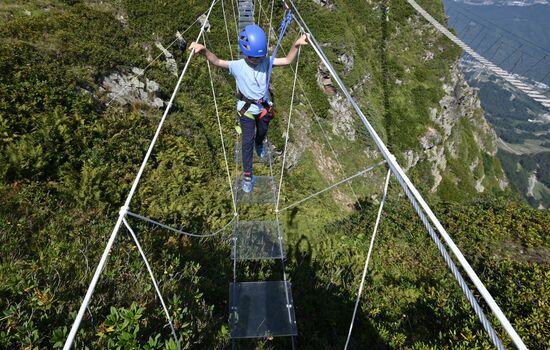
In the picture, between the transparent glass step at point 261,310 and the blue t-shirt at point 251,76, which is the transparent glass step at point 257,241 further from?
the blue t-shirt at point 251,76

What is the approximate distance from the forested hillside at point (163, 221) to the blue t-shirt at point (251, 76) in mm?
3545

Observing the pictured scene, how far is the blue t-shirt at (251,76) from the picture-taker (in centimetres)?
629

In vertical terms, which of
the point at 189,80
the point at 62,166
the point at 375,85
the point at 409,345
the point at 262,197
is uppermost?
the point at 375,85

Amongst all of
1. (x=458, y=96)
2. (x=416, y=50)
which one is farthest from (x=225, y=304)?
(x=458, y=96)

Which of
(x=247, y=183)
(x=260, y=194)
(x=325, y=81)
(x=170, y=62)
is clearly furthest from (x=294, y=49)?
(x=325, y=81)

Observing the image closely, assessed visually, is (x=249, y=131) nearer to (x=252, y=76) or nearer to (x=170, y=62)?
(x=252, y=76)

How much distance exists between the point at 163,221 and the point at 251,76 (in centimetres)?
415

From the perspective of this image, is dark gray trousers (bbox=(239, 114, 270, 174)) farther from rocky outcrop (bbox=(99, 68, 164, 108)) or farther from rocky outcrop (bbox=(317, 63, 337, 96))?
rocky outcrop (bbox=(317, 63, 337, 96))

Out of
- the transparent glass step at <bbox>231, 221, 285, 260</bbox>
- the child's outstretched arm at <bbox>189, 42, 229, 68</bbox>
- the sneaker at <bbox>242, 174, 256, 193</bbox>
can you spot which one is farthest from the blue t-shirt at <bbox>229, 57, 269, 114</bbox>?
the transparent glass step at <bbox>231, 221, 285, 260</bbox>

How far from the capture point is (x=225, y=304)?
5770 millimetres

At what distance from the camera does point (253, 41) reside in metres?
5.81

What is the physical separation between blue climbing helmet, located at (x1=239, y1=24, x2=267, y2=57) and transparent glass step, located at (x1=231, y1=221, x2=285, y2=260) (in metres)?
3.48

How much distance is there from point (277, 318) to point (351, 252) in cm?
553

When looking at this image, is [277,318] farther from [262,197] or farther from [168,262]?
[262,197]
